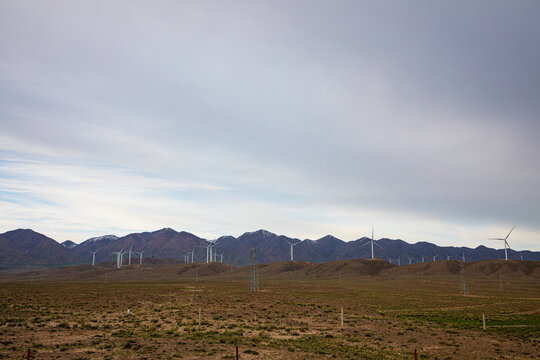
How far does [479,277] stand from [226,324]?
191m

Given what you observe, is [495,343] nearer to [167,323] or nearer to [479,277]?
[167,323]

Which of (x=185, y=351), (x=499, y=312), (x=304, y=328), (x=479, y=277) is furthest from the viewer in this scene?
(x=479, y=277)

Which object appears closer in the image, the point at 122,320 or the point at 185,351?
the point at 185,351

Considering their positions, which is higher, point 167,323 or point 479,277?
point 167,323

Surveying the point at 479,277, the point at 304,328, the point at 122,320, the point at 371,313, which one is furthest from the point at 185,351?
the point at 479,277

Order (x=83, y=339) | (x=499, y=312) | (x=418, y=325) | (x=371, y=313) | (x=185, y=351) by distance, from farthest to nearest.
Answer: (x=499, y=312), (x=371, y=313), (x=418, y=325), (x=83, y=339), (x=185, y=351)

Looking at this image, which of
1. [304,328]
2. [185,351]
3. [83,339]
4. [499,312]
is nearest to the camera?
[185,351]

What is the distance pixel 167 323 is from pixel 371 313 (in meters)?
27.6

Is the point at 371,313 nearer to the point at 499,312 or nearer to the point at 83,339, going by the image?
the point at 499,312

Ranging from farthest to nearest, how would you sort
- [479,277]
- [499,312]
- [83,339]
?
[479,277], [499,312], [83,339]

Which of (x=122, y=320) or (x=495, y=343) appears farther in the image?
(x=122, y=320)

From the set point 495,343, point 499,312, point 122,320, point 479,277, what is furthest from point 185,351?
point 479,277

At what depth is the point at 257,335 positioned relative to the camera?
34.9 meters

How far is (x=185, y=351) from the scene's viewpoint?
28016 mm
